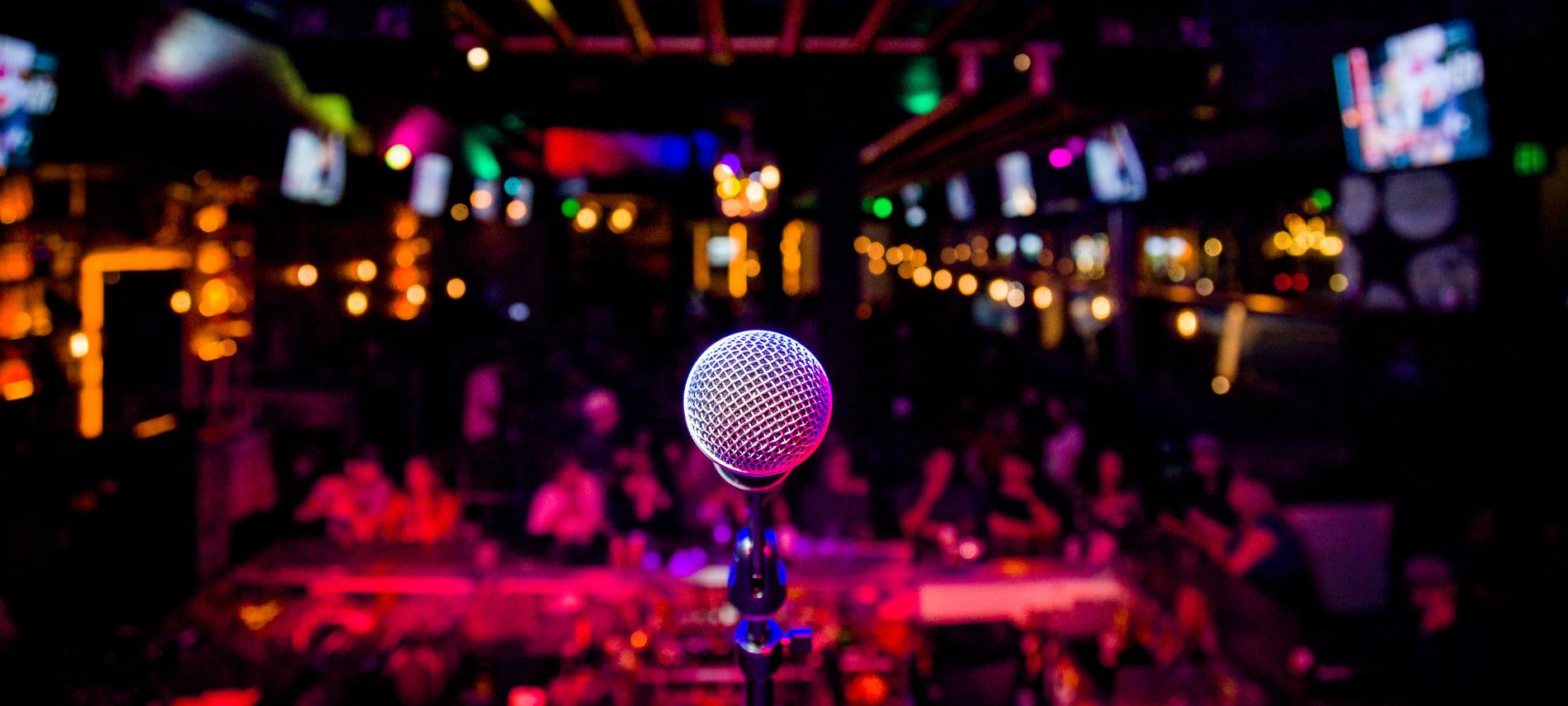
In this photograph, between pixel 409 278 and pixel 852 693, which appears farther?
pixel 409 278

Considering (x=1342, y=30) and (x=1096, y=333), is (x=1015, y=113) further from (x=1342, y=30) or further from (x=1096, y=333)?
(x=1096, y=333)

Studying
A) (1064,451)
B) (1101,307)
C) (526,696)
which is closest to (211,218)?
(526,696)

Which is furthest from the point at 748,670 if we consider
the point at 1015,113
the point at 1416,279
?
the point at 1416,279

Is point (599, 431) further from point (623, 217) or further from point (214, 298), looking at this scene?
point (623, 217)

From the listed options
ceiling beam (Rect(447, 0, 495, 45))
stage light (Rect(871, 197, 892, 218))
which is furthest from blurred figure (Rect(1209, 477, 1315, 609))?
stage light (Rect(871, 197, 892, 218))

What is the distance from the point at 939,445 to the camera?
625 centimetres

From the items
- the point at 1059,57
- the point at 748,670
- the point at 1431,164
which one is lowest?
the point at 748,670

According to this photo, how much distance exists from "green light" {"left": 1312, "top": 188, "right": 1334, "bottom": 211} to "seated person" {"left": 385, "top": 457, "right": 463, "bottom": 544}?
23.1 ft

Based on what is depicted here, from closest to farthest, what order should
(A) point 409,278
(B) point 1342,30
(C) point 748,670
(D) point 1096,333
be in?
(C) point 748,670
(B) point 1342,30
(D) point 1096,333
(A) point 409,278

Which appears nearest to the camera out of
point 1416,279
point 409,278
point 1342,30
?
point 1416,279

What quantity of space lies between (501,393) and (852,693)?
583 centimetres

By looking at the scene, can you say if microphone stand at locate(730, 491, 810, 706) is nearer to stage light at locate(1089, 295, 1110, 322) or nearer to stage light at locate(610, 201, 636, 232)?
stage light at locate(1089, 295, 1110, 322)

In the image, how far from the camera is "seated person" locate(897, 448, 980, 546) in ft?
19.4

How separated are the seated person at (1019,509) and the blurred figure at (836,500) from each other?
0.88 metres
